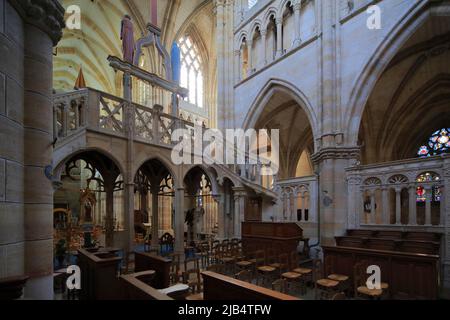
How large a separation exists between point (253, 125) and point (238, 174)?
390 centimetres

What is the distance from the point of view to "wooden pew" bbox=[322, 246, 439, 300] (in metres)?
5.60

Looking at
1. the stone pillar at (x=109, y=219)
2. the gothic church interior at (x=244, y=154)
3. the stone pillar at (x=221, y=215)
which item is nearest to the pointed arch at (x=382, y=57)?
the gothic church interior at (x=244, y=154)

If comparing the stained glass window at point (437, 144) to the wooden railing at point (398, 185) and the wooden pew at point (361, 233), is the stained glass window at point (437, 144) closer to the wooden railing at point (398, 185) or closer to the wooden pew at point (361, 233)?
the wooden railing at point (398, 185)

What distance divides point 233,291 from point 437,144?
20.8 metres

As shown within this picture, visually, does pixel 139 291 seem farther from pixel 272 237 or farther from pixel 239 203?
pixel 239 203

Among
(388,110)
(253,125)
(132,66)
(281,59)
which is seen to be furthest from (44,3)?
(388,110)

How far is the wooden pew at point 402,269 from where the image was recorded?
560 cm

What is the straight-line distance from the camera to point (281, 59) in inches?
558

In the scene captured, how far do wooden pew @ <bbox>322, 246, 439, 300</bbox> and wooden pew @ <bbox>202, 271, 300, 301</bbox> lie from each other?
3.89m

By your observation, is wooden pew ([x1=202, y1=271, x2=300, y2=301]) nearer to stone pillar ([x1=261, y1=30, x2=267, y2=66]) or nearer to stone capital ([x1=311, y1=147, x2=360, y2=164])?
stone capital ([x1=311, y1=147, x2=360, y2=164])

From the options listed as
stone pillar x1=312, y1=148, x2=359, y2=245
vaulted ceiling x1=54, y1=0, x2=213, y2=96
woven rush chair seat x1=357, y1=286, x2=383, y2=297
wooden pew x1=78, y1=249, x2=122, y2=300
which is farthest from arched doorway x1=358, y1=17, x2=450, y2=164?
vaulted ceiling x1=54, y1=0, x2=213, y2=96

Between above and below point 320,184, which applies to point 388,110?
above

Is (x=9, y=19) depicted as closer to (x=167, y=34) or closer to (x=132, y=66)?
(x=132, y=66)

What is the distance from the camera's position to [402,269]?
236 inches
